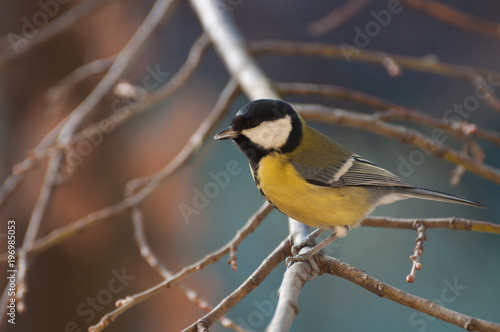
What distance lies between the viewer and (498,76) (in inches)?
73.0

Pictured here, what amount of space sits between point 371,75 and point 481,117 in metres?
0.83

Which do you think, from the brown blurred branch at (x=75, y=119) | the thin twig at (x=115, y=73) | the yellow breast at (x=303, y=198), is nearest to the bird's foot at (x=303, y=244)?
the yellow breast at (x=303, y=198)

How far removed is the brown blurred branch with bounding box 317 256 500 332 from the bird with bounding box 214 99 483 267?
243 mm

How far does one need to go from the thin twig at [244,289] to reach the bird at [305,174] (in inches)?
6.9

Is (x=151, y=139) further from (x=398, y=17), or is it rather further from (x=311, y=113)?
(x=398, y=17)

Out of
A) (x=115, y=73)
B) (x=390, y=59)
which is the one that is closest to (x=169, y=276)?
(x=115, y=73)

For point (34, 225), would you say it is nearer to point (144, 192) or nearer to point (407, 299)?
point (144, 192)

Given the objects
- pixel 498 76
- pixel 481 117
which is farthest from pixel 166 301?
pixel 481 117

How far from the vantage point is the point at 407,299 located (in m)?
0.97

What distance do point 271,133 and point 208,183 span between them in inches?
75.6

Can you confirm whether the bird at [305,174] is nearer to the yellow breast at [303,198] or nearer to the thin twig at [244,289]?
the yellow breast at [303,198]

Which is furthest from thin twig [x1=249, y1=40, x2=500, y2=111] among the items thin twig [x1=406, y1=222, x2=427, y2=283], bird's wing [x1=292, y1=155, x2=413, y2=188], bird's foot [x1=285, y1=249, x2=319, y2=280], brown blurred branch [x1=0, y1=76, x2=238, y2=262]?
bird's foot [x1=285, y1=249, x2=319, y2=280]

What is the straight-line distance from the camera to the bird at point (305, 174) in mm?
1475

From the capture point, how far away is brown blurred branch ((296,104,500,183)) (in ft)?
5.00
